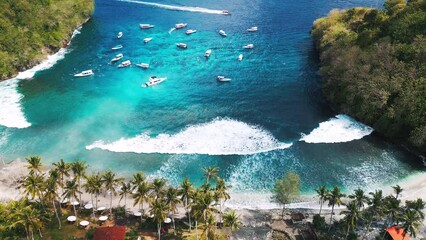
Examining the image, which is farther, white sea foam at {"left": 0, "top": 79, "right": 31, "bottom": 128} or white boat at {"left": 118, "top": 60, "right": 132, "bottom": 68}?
white boat at {"left": 118, "top": 60, "right": 132, "bottom": 68}

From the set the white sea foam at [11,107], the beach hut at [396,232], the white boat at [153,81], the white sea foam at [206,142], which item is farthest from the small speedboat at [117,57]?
the beach hut at [396,232]

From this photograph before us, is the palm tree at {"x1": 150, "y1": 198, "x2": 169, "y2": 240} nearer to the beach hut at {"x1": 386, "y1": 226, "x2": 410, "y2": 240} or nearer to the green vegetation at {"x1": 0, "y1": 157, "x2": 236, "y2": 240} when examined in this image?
the green vegetation at {"x1": 0, "y1": 157, "x2": 236, "y2": 240}

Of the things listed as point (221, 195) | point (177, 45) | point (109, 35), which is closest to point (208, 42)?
→ point (177, 45)

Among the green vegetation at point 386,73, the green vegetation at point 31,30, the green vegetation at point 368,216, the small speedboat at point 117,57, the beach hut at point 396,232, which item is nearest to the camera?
the green vegetation at point 368,216

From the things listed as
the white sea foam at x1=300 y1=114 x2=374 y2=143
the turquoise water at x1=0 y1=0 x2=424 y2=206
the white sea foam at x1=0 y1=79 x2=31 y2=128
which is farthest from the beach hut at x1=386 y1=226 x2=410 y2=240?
the white sea foam at x1=0 y1=79 x2=31 y2=128

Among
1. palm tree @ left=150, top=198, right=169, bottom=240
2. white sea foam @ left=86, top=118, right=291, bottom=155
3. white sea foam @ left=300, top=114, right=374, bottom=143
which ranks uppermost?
palm tree @ left=150, top=198, right=169, bottom=240

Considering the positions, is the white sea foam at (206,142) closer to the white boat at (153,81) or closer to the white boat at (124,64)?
the white boat at (153,81)
